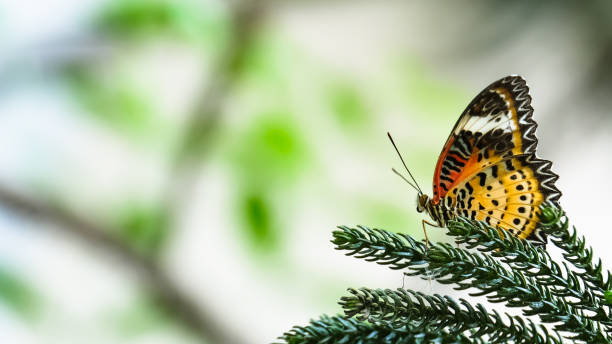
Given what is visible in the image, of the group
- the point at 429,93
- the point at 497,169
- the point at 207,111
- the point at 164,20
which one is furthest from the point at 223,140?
the point at 497,169

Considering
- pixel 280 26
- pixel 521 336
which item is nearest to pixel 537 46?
pixel 280 26

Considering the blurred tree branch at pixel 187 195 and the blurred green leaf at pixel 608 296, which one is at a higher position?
the blurred tree branch at pixel 187 195

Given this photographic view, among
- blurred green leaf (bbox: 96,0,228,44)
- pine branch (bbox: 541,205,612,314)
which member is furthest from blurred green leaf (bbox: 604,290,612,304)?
blurred green leaf (bbox: 96,0,228,44)

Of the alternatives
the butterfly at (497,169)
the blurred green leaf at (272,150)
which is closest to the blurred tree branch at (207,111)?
the blurred green leaf at (272,150)

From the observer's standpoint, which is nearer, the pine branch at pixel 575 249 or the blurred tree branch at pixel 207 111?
the pine branch at pixel 575 249

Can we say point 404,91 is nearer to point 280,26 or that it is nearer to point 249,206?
point 280,26

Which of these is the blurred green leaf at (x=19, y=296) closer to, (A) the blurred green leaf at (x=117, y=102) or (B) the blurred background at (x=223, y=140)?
(B) the blurred background at (x=223, y=140)

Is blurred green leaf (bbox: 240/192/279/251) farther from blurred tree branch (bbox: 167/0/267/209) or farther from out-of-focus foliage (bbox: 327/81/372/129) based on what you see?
out-of-focus foliage (bbox: 327/81/372/129)
